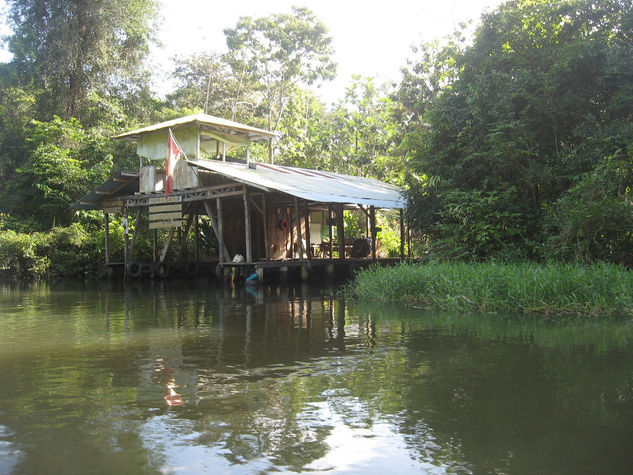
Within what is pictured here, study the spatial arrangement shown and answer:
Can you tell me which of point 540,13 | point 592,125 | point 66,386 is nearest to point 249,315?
point 66,386

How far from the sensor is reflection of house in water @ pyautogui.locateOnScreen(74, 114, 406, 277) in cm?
1619

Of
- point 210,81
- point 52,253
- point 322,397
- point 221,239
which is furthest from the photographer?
point 210,81

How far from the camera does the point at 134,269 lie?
19781mm

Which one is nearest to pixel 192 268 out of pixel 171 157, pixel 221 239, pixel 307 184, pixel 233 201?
pixel 233 201

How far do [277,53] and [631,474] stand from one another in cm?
3003

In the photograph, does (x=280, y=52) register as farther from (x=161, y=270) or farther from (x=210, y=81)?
(x=161, y=270)

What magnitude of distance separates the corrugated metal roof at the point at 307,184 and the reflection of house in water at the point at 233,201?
4 centimetres

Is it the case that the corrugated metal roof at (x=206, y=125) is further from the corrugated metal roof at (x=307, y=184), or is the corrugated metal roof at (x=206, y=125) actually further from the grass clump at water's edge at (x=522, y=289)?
the grass clump at water's edge at (x=522, y=289)

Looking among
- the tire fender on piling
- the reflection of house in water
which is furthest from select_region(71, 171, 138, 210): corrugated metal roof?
the tire fender on piling

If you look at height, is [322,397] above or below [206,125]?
below

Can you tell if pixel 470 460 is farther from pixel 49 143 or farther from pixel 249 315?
pixel 49 143

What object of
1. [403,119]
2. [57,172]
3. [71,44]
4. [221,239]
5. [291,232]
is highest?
[71,44]

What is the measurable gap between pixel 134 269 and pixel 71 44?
11842 millimetres

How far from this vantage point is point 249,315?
927 cm
